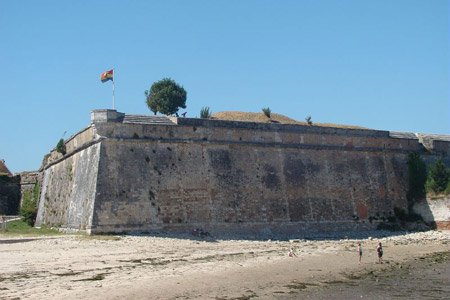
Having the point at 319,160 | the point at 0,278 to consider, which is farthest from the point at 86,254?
the point at 319,160

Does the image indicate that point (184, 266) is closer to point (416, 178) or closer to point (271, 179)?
point (271, 179)

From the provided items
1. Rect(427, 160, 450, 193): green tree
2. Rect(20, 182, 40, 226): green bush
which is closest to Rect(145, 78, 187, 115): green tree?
Rect(20, 182, 40, 226): green bush

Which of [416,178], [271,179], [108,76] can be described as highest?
[108,76]

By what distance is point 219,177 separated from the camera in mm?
31141

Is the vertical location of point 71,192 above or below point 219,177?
below

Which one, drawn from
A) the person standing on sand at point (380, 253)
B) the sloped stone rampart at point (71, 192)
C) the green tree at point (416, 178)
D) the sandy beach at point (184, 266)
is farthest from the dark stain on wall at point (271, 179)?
the green tree at point (416, 178)

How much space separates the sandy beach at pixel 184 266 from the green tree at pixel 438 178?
24.6 ft

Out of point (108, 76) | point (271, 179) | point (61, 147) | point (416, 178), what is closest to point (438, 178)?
point (416, 178)

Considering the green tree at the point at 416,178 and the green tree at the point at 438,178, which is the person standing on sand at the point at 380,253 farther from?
the green tree at the point at 416,178

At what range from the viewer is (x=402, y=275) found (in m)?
19.7

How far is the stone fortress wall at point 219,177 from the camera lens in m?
28.4

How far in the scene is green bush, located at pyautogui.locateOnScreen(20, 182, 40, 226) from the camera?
39906mm

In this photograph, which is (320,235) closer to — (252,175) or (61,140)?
(252,175)

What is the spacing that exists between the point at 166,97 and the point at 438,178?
2454cm
